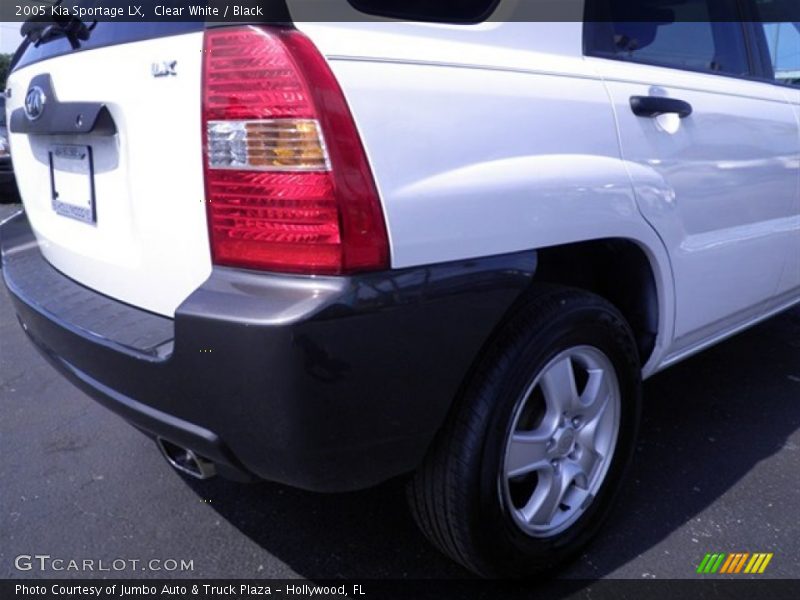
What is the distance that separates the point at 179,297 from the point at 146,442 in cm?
150

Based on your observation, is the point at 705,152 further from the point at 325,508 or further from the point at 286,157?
the point at 325,508

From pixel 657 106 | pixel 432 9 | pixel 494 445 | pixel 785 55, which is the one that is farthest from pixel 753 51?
pixel 494 445

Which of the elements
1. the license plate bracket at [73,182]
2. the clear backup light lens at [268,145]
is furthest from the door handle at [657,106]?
the license plate bracket at [73,182]

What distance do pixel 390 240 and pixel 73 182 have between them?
42.8 inches

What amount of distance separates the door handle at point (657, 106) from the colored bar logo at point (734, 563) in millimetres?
1357

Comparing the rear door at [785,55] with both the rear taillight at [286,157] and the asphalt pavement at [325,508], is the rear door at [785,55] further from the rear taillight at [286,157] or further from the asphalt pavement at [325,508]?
the rear taillight at [286,157]

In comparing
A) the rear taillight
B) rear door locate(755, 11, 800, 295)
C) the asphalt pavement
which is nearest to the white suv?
the rear taillight

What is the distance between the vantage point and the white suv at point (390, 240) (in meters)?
1.46

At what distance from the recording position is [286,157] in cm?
145

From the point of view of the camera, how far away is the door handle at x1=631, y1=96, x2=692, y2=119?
2068mm

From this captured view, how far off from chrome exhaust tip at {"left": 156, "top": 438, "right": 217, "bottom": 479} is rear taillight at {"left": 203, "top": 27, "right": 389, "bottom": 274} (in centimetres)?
58

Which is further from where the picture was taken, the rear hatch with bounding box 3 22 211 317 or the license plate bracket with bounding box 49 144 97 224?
the license plate bracket with bounding box 49 144 97 224

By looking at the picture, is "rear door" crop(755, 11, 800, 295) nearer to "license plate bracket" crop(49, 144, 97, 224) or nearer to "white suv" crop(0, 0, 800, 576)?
"white suv" crop(0, 0, 800, 576)

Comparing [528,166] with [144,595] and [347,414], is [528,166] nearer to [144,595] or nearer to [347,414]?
[347,414]
